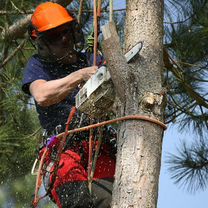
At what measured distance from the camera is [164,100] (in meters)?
2.47

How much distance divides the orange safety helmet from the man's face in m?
0.03

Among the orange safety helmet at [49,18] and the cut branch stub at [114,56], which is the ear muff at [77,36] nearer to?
the orange safety helmet at [49,18]

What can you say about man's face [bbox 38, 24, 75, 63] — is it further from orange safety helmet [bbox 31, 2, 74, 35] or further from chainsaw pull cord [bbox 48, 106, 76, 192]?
chainsaw pull cord [bbox 48, 106, 76, 192]

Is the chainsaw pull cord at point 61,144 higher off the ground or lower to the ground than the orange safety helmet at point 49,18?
lower

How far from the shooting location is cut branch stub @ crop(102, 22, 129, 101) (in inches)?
93.3

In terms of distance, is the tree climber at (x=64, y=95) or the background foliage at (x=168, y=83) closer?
the tree climber at (x=64, y=95)

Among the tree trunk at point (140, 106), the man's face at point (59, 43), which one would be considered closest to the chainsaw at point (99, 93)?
the tree trunk at point (140, 106)

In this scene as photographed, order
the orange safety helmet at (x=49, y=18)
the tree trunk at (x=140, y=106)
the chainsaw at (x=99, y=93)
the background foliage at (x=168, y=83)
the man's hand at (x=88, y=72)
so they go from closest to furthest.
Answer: the tree trunk at (x=140, y=106), the chainsaw at (x=99, y=93), the man's hand at (x=88, y=72), the orange safety helmet at (x=49, y=18), the background foliage at (x=168, y=83)

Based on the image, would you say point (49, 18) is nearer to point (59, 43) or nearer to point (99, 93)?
point (59, 43)

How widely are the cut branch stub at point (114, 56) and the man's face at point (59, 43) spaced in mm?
690

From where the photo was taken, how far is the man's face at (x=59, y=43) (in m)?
3.06

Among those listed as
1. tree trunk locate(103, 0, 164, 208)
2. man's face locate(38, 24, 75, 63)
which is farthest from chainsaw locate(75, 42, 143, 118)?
man's face locate(38, 24, 75, 63)

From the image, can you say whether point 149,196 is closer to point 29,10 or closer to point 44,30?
point 44,30

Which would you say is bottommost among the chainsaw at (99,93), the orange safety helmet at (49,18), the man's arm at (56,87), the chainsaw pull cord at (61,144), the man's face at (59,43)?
the chainsaw pull cord at (61,144)
